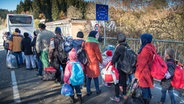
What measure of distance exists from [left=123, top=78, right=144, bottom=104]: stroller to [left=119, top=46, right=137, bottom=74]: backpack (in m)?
0.27

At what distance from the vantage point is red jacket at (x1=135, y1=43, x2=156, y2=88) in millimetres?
4039

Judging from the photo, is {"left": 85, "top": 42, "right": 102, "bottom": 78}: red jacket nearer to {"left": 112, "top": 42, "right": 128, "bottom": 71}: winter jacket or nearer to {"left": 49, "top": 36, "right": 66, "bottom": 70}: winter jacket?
{"left": 112, "top": 42, "right": 128, "bottom": 71}: winter jacket

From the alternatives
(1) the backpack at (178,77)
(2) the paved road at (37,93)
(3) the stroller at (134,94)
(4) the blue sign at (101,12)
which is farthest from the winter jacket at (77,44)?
(4) the blue sign at (101,12)

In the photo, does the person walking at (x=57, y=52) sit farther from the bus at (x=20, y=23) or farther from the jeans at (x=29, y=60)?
the bus at (x=20, y=23)

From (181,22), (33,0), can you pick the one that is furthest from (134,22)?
(33,0)

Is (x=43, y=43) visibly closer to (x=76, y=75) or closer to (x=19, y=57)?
(x=76, y=75)

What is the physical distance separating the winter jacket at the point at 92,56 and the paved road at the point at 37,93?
0.74 meters

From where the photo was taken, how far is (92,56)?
5.11 m

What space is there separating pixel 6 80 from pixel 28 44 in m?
1.98

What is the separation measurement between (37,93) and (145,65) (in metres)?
3.45

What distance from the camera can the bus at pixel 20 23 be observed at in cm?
1835

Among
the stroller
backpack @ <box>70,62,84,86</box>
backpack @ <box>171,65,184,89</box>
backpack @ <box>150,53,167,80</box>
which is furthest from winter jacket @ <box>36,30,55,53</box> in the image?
backpack @ <box>171,65,184,89</box>

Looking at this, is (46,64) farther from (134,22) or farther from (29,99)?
(134,22)

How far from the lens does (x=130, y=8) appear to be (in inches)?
665
